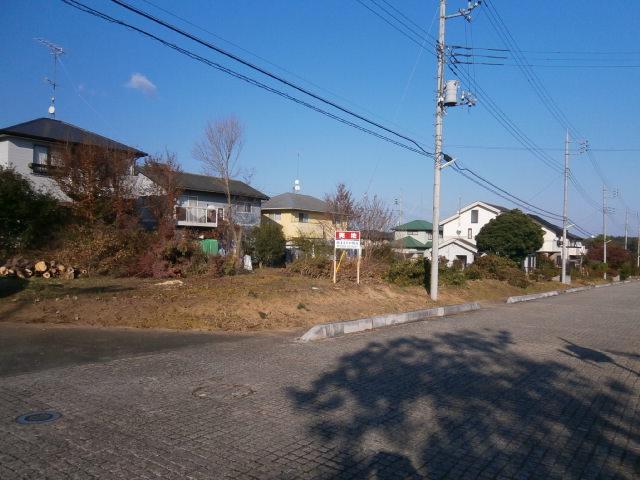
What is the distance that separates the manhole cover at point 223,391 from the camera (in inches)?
269

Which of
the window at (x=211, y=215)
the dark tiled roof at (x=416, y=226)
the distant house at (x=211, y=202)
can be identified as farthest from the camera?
the dark tiled roof at (x=416, y=226)

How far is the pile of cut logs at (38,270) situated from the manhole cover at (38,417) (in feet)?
46.5

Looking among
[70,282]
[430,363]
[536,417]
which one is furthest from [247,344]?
[70,282]

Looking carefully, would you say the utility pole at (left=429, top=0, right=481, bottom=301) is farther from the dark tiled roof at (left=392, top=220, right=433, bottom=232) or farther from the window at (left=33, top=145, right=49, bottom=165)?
the dark tiled roof at (left=392, top=220, right=433, bottom=232)

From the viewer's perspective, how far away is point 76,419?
5.68m

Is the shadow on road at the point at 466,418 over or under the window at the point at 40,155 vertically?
under

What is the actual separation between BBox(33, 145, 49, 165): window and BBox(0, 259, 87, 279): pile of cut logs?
42.2ft

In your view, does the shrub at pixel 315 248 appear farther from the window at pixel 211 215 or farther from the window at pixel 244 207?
the window at pixel 244 207

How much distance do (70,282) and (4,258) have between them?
15.8 ft

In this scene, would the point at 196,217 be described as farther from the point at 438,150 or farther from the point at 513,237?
the point at 513,237

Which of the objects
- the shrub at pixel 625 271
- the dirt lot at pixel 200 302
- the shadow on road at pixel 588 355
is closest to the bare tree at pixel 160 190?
the dirt lot at pixel 200 302

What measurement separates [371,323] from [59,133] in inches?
985

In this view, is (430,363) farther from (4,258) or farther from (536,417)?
(4,258)

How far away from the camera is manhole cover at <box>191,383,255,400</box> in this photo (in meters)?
6.84
